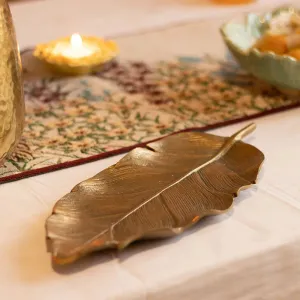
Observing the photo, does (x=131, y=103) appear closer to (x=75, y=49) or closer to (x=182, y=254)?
(x=75, y=49)

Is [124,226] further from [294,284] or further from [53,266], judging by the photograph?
[294,284]

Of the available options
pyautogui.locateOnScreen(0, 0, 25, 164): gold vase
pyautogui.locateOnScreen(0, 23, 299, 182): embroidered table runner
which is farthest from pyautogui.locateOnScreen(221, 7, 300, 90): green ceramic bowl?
pyautogui.locateOnScreen(0, 0, 25, 164): gold vase

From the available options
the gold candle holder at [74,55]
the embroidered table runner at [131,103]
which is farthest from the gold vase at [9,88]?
the gold candle holder at [74,55]

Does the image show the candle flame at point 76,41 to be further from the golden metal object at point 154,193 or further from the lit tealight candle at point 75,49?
the golden metal object at point 154,193

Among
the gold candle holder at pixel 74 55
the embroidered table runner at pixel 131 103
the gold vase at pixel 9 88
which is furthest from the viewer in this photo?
the gold candle holder at pixel 74 55

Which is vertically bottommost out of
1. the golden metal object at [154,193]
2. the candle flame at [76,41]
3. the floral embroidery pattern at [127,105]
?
the floral embroidery pattern at [127,105]

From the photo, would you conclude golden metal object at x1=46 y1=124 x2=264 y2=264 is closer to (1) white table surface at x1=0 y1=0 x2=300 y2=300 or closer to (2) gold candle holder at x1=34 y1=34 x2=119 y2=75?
(1) white table surface at x1=0 y1=0 x2=300 y2=300
